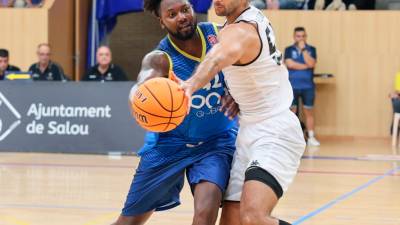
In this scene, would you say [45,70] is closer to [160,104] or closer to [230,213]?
[230,213]

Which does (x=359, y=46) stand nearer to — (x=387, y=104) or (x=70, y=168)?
(x=387, y=104)

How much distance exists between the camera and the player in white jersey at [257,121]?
4.70m

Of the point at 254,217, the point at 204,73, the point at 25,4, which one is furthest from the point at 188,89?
the point at 25,4

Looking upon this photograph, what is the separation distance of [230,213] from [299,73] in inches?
399

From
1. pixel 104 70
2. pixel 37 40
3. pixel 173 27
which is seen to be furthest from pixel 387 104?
pixel 173 27

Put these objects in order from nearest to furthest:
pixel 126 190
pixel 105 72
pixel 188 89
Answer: pixel 188 89, pixel 126 190, pixel 105 72

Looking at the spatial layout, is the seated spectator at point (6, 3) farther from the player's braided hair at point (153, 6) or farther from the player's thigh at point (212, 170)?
the player's thigh at point (212, 170)

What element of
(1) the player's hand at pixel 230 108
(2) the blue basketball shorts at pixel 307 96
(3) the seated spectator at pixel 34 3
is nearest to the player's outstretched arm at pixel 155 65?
(1) the player's hand at pixel 230 108

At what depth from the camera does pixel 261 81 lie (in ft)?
16.1

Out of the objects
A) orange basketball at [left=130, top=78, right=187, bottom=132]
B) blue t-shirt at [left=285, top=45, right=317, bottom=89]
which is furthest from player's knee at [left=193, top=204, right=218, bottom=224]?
blue t-shirt at [left=285, top=45, right=317, bottom=89]

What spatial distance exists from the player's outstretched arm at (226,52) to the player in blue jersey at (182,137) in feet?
2.49

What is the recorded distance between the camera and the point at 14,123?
12.7 meters

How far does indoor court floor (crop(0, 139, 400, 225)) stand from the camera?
292 inches

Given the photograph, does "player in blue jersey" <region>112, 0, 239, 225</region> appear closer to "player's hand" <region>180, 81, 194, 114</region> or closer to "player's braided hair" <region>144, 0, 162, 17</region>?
"player's braided hair" <region>144, 0, 162, 17</region>
